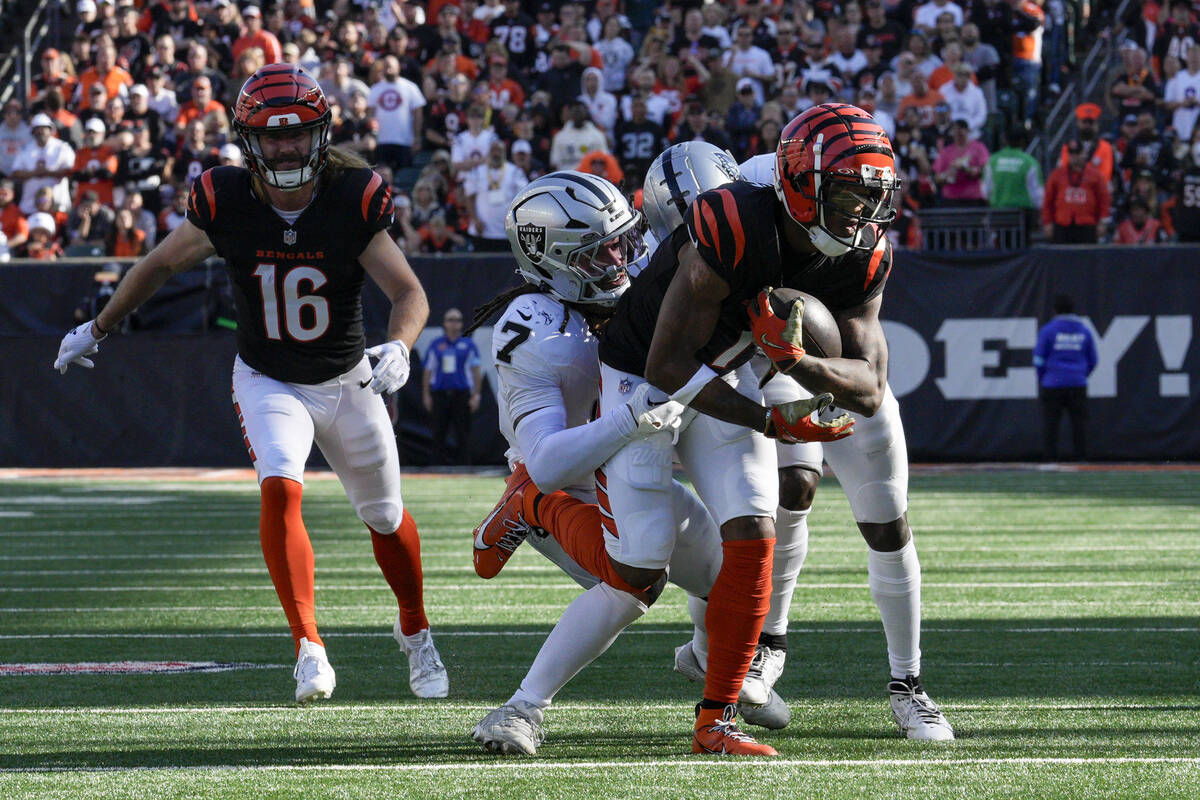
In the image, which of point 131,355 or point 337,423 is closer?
point 337,423

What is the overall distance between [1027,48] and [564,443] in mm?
14195

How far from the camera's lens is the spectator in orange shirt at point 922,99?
630 inches

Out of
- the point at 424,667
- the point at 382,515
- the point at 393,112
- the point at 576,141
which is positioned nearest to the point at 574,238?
the point at 382,515

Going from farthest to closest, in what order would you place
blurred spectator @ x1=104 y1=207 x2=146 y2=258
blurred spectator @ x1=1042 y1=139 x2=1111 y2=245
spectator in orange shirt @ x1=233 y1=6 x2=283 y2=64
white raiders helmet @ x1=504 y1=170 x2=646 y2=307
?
spectator in orange shirt @ x1=233 y1=6 x2=283 y2=64
blurred spectator @ x1=104 y1=207 x2=146 y2=258
blurred spectator @ x1=1042 y1=139 x2=1111 y2=245
white raiders helmet @ x1=504 y1=170 x2=646 y2=307

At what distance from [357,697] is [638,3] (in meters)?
15.0

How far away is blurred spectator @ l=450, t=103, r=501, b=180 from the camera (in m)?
16.8

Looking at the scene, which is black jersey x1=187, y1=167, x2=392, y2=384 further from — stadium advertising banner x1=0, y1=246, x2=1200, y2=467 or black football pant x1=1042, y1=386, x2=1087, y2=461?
black football pant x1=1042, y1=386, x2=1087, y2=461

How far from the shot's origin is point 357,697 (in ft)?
17.6

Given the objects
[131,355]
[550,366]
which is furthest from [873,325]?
[131,355]

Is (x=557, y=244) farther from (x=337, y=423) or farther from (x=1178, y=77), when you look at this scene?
(x=1178, y=77)

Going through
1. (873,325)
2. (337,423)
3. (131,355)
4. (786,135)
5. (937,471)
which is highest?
(786,135)

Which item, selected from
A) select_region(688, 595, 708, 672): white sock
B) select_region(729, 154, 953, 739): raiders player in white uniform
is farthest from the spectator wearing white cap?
select_region(729, 154, 953, 739): raiders player in white uniform

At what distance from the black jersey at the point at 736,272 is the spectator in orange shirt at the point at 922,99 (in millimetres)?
11874

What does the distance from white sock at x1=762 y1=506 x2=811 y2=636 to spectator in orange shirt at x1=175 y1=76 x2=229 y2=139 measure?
43.4 ft
